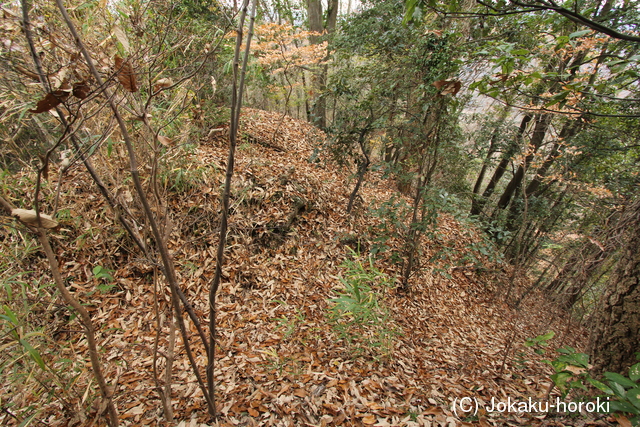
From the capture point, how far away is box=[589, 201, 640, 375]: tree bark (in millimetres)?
1655

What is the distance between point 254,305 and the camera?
10.2 feet

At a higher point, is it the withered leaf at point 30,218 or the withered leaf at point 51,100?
the withered leaf at point 51,100

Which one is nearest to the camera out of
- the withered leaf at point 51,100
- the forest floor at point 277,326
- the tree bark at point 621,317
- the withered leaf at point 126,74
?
the withered leaf at point 51,100

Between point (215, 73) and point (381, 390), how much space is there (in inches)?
216

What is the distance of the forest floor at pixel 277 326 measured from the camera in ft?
6.66

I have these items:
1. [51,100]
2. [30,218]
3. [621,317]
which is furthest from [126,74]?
[621,317]

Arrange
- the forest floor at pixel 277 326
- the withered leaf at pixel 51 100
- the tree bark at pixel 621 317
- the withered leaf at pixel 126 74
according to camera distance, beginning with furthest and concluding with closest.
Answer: the forest floor at pixel 277 326 < the tree bark at pixel 621 317 < the withered leaf at pixel 126 74 < the withered leaf at pixel 51 100

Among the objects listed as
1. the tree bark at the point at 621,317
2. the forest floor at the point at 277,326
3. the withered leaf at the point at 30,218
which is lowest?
the forest floor at the point at 277,326

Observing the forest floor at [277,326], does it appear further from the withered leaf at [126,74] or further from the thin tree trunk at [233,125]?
the withered leaf at [126,74]

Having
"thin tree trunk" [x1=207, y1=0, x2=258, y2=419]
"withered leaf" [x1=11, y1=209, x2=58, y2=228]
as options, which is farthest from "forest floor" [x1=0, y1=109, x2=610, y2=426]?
"withered leaf" [x1=11, y1=209, x2=58, y2=228]

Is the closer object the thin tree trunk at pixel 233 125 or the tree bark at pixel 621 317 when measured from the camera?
the thin tree trunk at pixel 233 125

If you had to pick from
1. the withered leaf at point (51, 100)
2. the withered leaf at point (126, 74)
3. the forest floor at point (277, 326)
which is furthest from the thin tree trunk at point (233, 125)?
the withered leaf at point (51, 100)

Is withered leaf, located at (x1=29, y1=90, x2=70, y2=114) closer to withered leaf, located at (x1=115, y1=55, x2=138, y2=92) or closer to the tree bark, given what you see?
withered leaf, located at (x1=115, y1=55, x2=138, y2=92)

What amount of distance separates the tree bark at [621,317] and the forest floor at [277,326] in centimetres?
46
